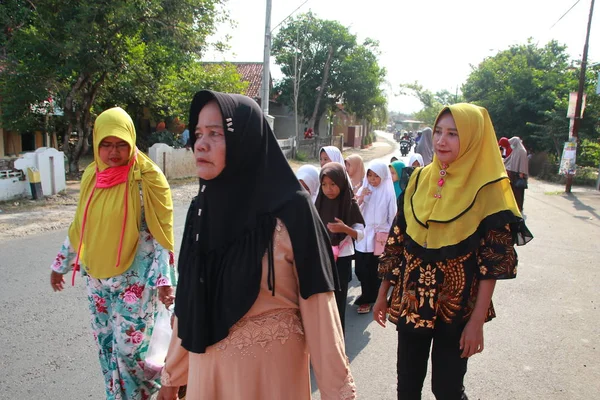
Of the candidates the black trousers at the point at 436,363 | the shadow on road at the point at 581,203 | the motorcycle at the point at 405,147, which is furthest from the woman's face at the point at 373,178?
the motorcycle at the point at 405,147

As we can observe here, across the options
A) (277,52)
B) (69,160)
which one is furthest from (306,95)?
(69,160)

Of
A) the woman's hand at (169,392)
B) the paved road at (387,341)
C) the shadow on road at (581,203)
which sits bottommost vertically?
the shadow on road at (581,203)

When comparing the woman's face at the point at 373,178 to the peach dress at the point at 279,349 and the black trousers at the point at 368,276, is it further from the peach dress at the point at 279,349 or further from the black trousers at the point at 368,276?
the peach dress at the point at 279,349

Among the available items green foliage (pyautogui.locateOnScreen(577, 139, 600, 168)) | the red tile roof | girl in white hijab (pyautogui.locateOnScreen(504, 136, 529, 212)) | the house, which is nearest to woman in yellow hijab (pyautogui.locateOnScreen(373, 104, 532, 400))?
girl in white hijab (pyautogui.locateOnScreen(504, 136, 529, 212))

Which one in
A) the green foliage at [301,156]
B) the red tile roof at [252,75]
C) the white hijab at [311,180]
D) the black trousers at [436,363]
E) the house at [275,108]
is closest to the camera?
the black trousers at [436,363]

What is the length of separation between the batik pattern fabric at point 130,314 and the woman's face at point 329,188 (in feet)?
4.67

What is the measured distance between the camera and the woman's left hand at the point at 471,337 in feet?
7.29

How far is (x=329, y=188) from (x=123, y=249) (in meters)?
1.68

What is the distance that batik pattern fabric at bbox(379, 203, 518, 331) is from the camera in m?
2.20

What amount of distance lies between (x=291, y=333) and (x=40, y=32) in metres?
12.0

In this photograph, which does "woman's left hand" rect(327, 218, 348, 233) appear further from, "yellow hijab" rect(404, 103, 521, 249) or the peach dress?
the peach dress

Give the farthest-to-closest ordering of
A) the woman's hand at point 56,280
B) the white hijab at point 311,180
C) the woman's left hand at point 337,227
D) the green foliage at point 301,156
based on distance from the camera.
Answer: the green foliage at point 301,156
the white hijab at point 311,180
the woman's left hand at point 337,227
the woman's hand at point 56,280

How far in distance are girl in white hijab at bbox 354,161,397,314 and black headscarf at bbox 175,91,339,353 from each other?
3100 millimetres

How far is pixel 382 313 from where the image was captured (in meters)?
2.66
